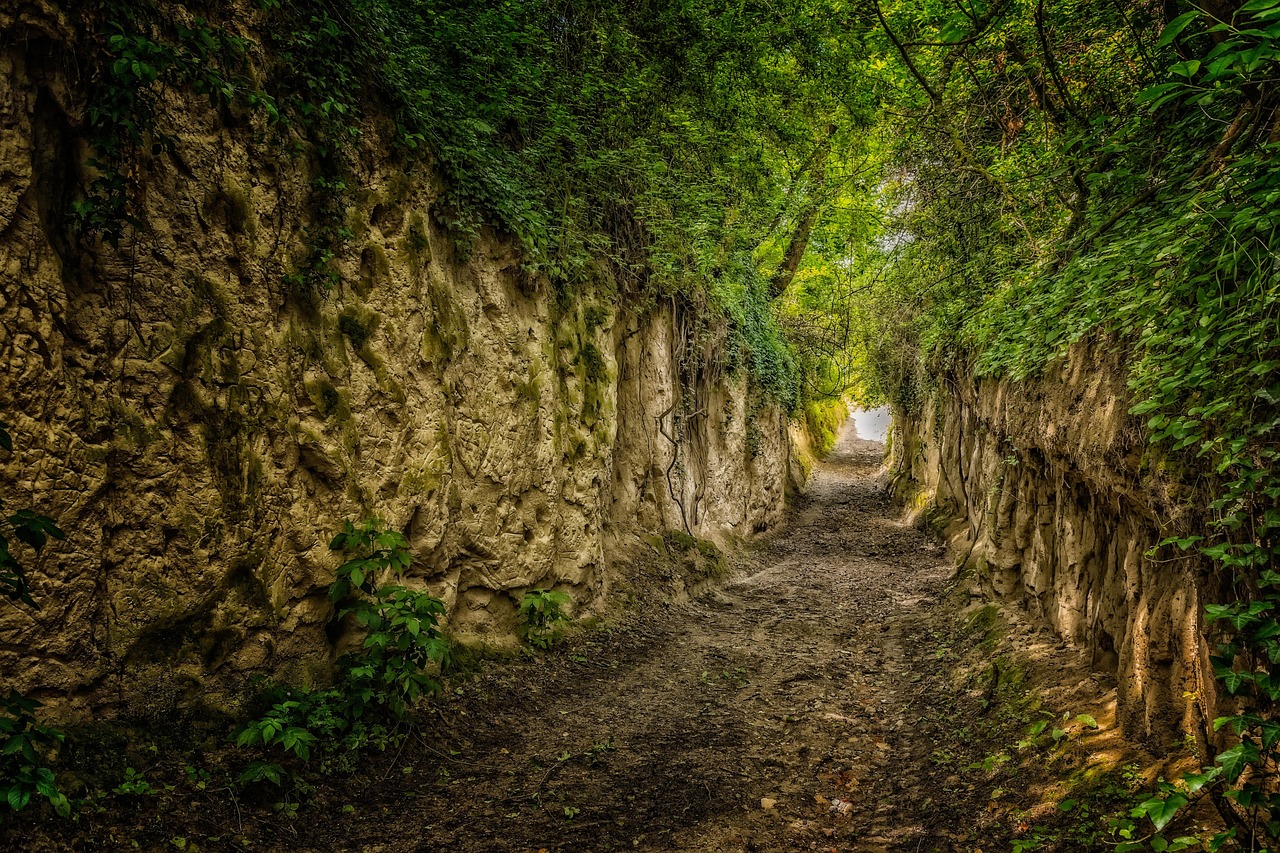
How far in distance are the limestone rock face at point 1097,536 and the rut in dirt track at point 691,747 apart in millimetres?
1355

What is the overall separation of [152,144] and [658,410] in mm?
7820

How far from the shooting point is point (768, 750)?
4.88 metres

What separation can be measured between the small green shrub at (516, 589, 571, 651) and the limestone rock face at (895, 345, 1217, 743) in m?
4.63

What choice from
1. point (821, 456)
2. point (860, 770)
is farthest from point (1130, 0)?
point (821, 456)

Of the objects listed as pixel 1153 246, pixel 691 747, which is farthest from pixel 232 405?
pixel 1153 246

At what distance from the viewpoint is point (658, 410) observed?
10727 millimetres

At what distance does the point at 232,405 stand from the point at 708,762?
4.25m

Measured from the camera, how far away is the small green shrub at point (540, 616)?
6508 mm

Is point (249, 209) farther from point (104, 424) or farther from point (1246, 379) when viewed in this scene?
point (1246, 379)

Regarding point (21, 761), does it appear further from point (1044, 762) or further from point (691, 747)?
point (1044, 762)

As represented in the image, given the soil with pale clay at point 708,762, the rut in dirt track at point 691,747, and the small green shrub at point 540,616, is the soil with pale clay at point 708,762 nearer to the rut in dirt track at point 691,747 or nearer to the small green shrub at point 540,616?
the rut in dirt track at point 691,747

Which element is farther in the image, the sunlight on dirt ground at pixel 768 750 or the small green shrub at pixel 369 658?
the small green shrub at pixel 369 658

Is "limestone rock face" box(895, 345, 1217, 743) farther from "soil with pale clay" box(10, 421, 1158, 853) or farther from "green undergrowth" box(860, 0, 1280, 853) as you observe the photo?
"soil with pale clay" box(10, 421, 1158, 853)

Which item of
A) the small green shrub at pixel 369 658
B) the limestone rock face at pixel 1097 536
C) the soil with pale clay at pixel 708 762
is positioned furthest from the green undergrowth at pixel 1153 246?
the small green shrub at pixel 369 658
